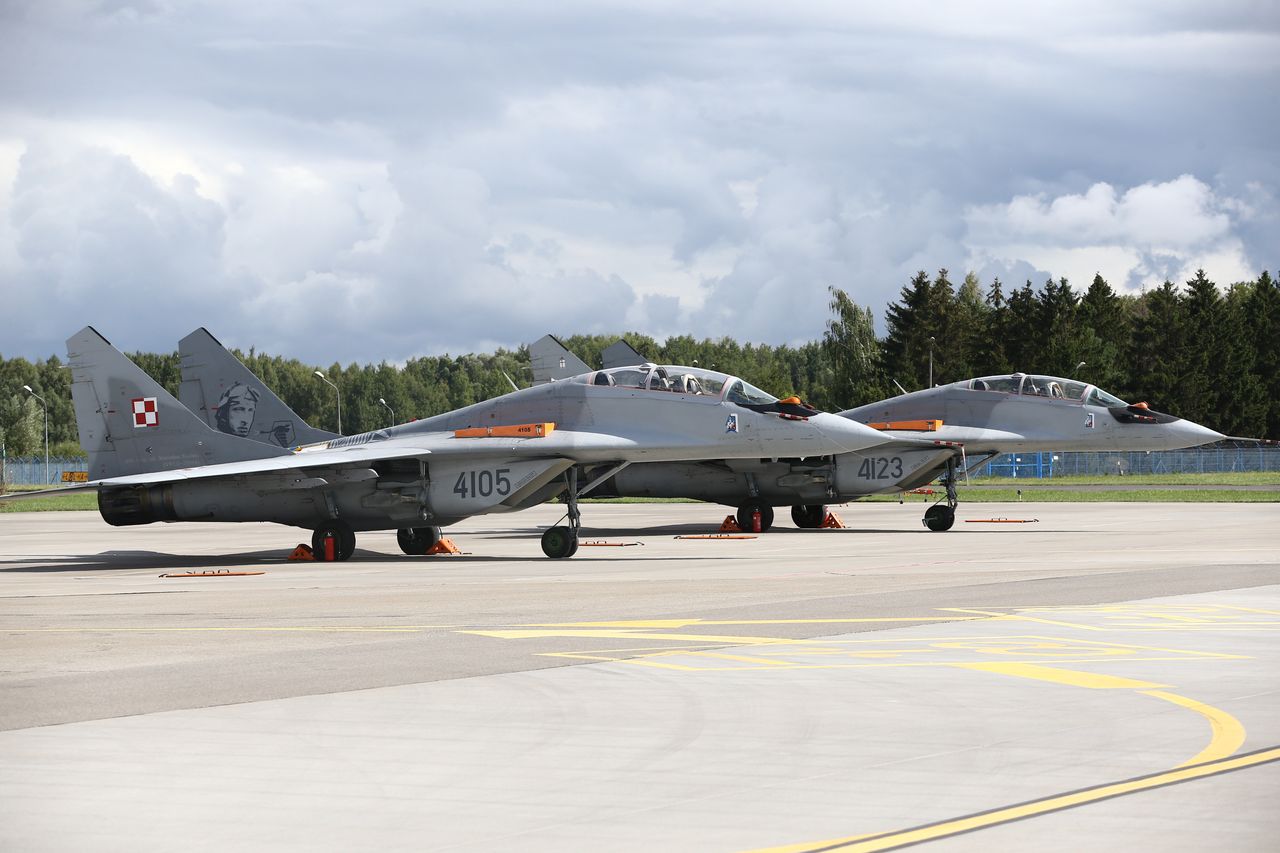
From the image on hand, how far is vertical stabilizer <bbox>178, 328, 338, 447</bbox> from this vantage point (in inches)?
1233

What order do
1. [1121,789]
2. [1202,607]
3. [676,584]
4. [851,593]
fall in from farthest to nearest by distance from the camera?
[676,584]
[851,593]
[1202,607]
[1121,789]

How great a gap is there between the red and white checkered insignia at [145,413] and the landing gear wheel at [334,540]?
3.72 metres

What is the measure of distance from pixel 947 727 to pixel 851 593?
9.26 meters

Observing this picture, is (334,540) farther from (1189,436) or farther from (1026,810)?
(1026,810)

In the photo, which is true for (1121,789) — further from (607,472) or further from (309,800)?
(607,472)

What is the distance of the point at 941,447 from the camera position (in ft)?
111

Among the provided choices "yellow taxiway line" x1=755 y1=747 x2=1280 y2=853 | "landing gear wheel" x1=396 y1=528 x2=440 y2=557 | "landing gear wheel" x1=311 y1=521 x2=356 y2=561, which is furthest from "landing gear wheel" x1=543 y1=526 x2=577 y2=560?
"yellow taxiway line" x1=755 y1=747 x2=1280 y2=853

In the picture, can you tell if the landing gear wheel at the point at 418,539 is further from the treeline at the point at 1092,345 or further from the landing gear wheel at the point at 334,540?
the treeline at the point at 1092,345

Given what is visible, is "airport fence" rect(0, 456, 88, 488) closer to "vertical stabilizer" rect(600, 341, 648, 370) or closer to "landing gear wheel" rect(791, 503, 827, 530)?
"vertical stabilizer" rect(600, 341, 648, 370)

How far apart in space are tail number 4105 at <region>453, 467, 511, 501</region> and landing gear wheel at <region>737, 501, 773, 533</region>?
33.6 ft

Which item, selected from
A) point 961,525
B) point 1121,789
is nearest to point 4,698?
point 1121,789

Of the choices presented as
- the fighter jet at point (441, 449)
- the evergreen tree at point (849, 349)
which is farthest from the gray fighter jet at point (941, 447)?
the evergreen tree at point (849, 349)

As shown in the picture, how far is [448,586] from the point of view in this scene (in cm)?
2016

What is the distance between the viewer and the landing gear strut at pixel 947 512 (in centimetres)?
3425
